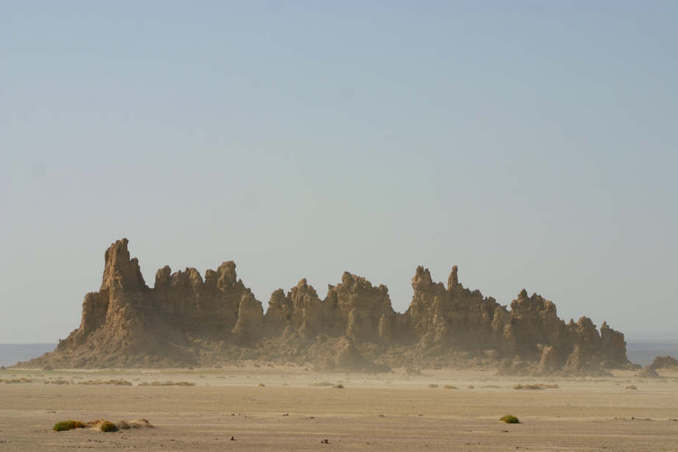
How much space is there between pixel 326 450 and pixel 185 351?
220ft

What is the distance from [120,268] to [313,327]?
1999 cm

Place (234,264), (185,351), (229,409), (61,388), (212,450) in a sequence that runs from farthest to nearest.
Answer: (234,264), (185,351), (61,388), (229,409), (212,450)

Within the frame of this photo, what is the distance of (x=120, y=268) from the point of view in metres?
Answer: 94.5

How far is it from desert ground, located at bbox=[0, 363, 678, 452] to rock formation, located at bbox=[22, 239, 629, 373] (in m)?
8.93

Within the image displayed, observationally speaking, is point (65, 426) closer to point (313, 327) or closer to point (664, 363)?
point (313, 327)

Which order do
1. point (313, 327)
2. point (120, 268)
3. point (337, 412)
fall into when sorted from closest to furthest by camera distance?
point (337, 412) < point (120, 268) < point (313, 327)

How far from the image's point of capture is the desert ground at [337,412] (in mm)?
30953

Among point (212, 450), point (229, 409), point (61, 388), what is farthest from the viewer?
point (61, 388)

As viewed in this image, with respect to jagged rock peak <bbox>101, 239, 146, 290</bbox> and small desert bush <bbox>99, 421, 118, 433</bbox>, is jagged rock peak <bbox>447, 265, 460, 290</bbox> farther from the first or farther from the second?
small desert bush <bbox>99, 421, 118, 433</bbox>

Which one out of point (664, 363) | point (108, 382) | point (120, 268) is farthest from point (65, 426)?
point (664, 363)

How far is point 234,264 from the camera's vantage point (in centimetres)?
10006

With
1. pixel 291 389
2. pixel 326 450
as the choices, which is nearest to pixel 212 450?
pixel 326 450

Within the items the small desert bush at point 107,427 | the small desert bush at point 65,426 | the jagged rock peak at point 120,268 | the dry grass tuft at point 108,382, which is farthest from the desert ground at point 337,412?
the jagged rock peak at point 120,268

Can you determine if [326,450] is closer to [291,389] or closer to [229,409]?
[229,409]
